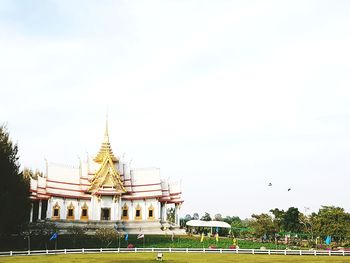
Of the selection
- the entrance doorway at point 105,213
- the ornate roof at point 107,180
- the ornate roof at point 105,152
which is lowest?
the entrance doorway at point 105,213

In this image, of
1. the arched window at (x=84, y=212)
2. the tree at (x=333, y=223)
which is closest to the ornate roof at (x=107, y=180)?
the arched window at (x=84, y=212)

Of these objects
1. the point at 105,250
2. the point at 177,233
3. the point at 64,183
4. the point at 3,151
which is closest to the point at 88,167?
the point at 64,183

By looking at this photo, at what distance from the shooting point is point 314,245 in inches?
2366

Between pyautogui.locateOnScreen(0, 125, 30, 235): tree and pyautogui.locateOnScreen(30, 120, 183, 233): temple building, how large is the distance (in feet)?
56.2

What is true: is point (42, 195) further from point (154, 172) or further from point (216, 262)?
point (216, 262)

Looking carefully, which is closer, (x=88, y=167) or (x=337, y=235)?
(x=337, y=235)

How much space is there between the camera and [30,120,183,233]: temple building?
6119 cm

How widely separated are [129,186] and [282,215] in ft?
92.2

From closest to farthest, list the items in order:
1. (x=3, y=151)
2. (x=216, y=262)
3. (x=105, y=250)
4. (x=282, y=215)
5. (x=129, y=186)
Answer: (x=216, y=262) → (x=3, y=151) → (x=105, y=250) → (x=129, y=186) → (x=282, y=215)

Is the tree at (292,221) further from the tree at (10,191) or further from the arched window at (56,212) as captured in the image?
the tree at (10,191)

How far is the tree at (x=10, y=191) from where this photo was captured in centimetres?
3981

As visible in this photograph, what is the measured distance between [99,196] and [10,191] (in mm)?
22723

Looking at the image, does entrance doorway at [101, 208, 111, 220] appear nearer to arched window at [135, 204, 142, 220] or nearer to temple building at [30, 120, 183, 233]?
temple building at [30, 120, 183, 233]

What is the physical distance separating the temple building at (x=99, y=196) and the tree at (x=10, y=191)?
56.2ft
